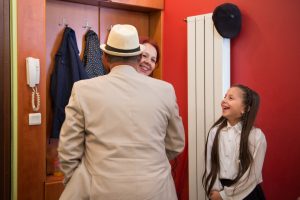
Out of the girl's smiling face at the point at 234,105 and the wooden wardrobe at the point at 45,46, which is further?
the wooden wardrobe at the point at 45,46

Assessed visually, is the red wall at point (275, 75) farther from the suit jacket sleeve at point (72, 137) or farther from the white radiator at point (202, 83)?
the suit jacket sleeve at point (72, 137)

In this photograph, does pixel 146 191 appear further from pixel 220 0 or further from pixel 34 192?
pixel 220 0

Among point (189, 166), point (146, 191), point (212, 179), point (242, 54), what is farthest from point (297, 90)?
point (146, 191)

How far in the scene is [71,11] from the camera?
279 centimetres

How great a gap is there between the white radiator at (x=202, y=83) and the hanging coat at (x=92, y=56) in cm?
73

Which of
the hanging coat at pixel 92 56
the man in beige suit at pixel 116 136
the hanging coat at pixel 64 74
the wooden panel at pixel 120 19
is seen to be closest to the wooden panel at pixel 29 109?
the hanging coat at pixel 64 74

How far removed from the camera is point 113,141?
1.40 metres

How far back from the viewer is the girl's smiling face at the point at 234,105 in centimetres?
212

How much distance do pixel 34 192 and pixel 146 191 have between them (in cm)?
127

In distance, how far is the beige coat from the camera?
1394mm

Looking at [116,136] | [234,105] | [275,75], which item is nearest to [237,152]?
[234,105]

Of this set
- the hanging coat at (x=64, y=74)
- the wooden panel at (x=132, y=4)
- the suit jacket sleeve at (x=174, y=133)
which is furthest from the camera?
the wooden panel at (x=132, y=4)

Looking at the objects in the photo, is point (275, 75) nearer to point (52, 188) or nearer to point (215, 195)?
point (215, 195)

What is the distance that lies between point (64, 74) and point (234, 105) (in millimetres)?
1265
